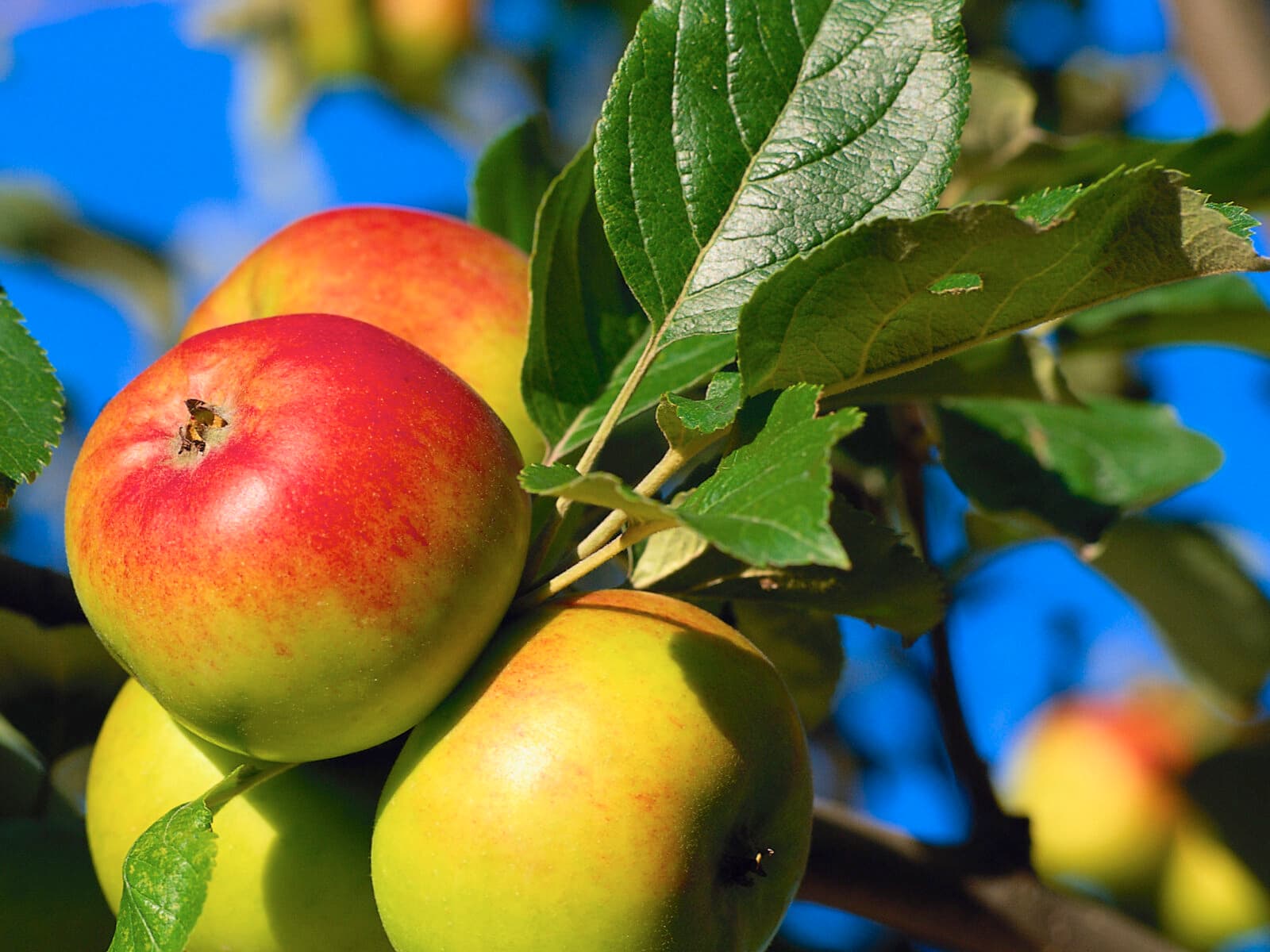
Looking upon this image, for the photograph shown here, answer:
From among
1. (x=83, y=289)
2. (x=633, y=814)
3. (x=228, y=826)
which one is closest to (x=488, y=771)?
(x=633, y=814)

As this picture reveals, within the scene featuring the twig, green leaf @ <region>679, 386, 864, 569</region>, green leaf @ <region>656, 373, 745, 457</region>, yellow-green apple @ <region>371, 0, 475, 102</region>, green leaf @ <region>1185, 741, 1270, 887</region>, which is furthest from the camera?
yellow-green apple @ <region>371, 0, 475, 102</region>

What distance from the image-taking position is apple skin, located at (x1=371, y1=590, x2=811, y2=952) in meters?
0.54

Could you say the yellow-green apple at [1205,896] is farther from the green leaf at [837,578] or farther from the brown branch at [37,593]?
the brown branch at [37,593]

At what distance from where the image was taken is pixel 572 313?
0.73 metres

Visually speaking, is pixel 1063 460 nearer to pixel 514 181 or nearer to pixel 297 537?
pixel 514 181

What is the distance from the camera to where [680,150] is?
0.61 metres

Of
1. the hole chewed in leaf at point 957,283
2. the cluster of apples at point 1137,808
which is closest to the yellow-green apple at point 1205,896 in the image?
the cluster of apples at point 1137,808

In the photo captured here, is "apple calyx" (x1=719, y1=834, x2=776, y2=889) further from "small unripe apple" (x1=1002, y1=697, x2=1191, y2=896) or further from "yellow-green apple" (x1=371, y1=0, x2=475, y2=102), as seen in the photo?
"yellow-green apple" (x1=371, y1=0, x2=475, y2=102)

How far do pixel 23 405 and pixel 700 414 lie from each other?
0.34 metres

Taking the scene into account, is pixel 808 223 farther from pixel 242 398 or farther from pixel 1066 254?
pixel 242 398

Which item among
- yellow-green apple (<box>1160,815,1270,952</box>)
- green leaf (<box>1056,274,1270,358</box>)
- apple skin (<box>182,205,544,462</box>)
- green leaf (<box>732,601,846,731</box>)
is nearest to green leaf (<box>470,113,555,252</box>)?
apple skin (<box>182,205,544,462</box>)

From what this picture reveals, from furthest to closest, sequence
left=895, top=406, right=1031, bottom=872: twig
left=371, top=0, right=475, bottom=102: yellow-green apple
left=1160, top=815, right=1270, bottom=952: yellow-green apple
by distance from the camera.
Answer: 1. left=371, top=0, right=475, bottom=102: yellow-green apple
2. left=1160, top=815, right=1270, bottom=952: yellow-green apple
3. left=895, top=406, right=1031, bottom=872: twig

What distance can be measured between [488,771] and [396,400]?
0.56 feet

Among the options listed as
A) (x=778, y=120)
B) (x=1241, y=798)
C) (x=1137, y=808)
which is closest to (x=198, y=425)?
(x=778, y=120)
